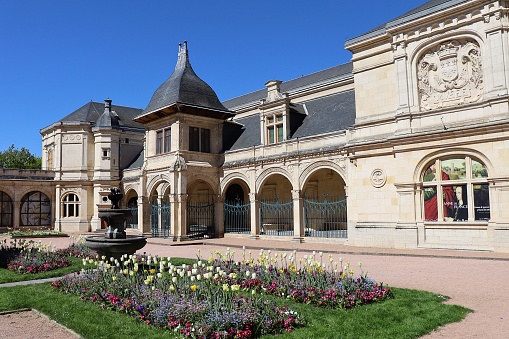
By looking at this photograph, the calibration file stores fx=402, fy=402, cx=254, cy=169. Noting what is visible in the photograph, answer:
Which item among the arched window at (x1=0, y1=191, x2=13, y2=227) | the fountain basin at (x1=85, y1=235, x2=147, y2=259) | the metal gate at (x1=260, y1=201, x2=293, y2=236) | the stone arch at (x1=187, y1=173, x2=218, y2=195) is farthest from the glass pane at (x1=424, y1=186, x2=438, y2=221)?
the arched window at (x1=0, y1=191, x2=13, y2=227)

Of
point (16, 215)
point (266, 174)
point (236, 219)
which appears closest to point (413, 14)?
point (266, 174)

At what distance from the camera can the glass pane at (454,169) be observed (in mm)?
15633

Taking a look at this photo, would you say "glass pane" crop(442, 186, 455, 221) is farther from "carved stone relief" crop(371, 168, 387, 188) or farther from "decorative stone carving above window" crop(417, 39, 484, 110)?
"decorative stone carving above window" crop(417, 39, 484, 110)

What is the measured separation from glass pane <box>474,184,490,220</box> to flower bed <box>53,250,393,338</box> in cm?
932

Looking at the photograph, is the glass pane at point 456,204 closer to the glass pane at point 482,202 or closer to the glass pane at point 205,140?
the glass pane at point 482,202

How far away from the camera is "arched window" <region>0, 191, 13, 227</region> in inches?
1355

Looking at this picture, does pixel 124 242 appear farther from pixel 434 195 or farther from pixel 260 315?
pixel 434 195

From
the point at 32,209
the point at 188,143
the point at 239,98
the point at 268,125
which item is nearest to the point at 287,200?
the point at 268,125

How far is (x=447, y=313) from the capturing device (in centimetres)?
675

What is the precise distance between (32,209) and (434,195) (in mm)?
33563

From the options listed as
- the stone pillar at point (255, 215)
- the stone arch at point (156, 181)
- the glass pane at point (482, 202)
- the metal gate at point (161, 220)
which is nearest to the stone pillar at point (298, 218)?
the stone pillar at point (255, 215)

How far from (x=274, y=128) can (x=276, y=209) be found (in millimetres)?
5266

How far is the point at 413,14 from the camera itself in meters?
17.0

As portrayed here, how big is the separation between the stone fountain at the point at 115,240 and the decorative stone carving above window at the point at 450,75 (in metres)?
12.8
